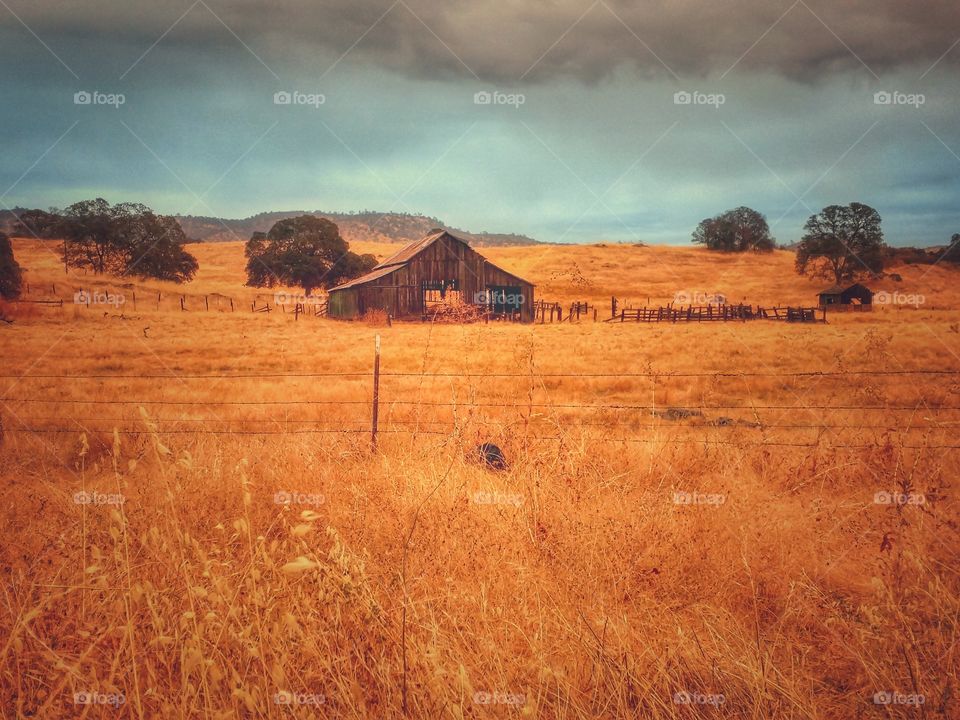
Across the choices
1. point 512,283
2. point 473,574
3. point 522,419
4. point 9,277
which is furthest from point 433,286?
point 473,574

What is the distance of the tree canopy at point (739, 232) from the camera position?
90.4 meters

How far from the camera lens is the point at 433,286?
34.8 metres

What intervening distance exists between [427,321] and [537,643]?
3116 centimetres

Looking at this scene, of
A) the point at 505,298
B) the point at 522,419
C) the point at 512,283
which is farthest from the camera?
the point at 505,298

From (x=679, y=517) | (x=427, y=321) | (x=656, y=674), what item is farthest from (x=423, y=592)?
(x=427, y=321)

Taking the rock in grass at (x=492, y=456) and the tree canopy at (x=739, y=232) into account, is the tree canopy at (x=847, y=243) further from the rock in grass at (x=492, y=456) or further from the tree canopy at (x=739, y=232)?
the rock in grass at (x=492, y=456)

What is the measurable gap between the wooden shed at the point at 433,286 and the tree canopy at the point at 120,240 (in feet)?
60.9

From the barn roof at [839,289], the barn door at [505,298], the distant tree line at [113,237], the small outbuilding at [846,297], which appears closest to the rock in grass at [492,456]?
the barn door at [505,298]

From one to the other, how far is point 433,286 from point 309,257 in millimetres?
16998

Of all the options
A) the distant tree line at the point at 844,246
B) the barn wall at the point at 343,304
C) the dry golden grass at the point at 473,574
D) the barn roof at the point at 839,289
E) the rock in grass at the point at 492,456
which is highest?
the distant tree line at the point at 844,246

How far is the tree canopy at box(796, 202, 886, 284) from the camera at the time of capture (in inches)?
2157

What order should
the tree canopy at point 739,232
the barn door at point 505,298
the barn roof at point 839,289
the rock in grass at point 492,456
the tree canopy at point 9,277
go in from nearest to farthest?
the rock in grass at point 492,456, the tree canopy at point 9,277, the barn door at point 505,298, the barn roof at point 839,289, the tree canopy at point 739,232

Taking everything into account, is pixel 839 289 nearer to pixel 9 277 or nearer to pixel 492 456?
pixel 492 456

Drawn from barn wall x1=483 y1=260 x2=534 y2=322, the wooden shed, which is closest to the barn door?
the wooden shed
